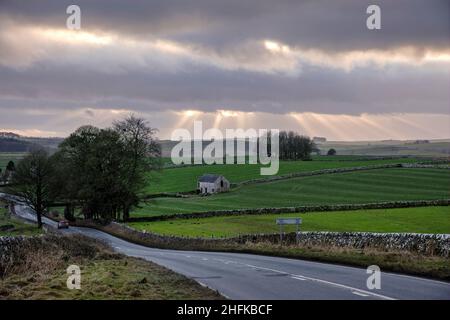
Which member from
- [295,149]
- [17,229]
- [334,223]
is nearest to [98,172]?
[17,229]

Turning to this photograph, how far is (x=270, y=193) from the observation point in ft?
314

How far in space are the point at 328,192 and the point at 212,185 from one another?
2510 cm

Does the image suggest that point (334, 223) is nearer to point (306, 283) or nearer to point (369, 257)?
point (369, 257)

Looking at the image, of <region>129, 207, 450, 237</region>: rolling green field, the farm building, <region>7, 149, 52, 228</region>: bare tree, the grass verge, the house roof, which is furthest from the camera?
the house roof

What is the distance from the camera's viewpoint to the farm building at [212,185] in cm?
10900

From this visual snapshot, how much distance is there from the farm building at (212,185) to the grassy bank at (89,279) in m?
83.8

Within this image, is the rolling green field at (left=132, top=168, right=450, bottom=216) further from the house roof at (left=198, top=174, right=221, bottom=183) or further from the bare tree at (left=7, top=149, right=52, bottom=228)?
the bare tree at (left=7, top=149, right=52, bottom=228)

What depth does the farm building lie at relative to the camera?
109m

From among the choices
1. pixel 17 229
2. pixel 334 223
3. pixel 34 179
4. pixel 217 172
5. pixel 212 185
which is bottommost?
pixel 334 223

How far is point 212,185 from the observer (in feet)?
358

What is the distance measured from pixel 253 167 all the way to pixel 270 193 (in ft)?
155

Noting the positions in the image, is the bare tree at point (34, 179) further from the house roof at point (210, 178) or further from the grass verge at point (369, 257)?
the grass verge at point (369, 257)

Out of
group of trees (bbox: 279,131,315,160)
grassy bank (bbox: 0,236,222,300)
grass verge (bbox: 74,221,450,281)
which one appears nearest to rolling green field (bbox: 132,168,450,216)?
grass verge (bbox: 74,221,450,281)

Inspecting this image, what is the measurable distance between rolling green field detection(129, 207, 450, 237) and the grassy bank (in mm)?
26681
